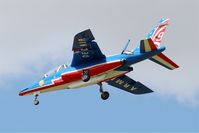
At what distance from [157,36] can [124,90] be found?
1069cm

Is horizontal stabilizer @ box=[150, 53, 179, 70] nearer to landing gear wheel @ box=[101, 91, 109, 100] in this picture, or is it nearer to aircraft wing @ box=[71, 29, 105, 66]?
aircraft wing @ box=[71, 29, 105, 66]

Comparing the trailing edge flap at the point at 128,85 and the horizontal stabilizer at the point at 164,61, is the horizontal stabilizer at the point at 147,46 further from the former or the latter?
the trailing edge flap at the point at 128,85

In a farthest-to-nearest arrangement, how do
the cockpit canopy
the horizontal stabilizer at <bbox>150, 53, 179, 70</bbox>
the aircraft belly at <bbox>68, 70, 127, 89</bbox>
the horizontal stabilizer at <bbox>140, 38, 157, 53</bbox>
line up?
the cockpit canopy
the aircraft belly at <bbox>68, 70, 127, 89</bbox>
the horizontal stabilizer at <bbox>150, 53, 179, 70</bbox>
the horizontal stabilizer at <bbox>140, 38, 157, 53</bbox>

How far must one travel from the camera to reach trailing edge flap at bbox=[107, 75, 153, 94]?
286 feet

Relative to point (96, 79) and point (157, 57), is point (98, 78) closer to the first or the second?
point (96, 79)

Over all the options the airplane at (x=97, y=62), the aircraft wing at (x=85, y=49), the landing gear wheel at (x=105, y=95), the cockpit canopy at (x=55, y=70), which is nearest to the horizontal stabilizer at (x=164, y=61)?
the airplane at (x=97, y=62)

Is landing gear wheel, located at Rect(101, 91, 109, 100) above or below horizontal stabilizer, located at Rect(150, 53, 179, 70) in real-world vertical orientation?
below

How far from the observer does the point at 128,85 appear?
8825cm

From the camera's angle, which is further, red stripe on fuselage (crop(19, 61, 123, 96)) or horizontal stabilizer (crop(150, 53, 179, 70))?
horizontal stabilizer (crop(150, 53, 179, 70))

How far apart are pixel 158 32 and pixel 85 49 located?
6967 millimetres

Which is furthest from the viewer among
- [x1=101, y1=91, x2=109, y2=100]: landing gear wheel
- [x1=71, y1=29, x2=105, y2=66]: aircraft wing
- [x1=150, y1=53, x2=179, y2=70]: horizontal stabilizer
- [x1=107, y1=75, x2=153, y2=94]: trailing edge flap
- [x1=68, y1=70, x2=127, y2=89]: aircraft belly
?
[x1=107, y1=75, x2=153, y2=94]: trailing edge flap

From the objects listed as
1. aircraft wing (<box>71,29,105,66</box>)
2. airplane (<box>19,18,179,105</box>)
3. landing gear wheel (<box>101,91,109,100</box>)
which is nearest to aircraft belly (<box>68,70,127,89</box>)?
airplane (<box>19,18,179,105</box>)

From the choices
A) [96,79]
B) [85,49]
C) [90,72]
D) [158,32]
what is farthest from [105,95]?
[158,32]

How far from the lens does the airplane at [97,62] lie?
78.1m
